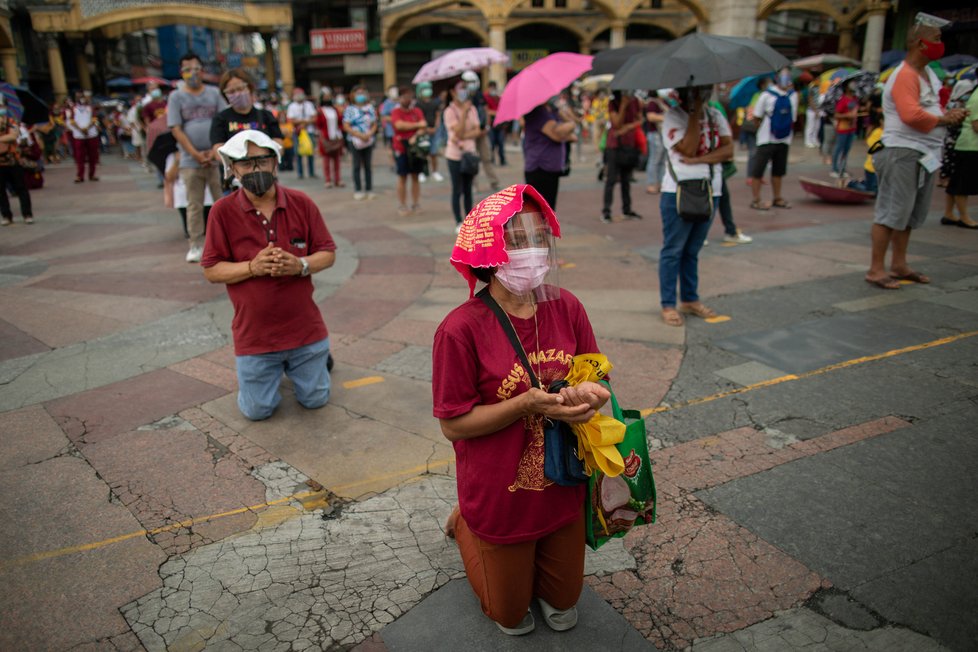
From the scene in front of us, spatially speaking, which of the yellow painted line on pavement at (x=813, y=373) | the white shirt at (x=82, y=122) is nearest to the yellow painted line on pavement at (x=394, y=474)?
the yellow painted line on pavement at (x=813, y=373)

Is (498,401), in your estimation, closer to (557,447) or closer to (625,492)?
(557,447)

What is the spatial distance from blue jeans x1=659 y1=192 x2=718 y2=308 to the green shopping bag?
10.7 ft

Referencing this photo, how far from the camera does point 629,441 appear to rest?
7.46 feet

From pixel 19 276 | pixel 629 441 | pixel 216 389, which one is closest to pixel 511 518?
pixel 629 441

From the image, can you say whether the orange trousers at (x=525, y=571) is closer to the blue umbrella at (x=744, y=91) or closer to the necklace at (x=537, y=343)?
the necklace at (x=537, y=343)

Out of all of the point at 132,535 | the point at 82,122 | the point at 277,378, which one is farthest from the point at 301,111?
the point at 132,535

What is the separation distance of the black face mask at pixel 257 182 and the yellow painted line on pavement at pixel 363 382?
4.54 feet

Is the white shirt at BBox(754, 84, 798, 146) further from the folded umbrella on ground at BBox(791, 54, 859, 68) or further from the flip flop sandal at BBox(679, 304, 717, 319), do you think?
the folded umbrella on ground at BBox(791, 54, 859, 68)

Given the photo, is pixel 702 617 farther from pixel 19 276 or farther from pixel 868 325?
pixel 19 276

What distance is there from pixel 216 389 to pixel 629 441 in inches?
127

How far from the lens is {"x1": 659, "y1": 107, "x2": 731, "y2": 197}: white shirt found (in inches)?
206

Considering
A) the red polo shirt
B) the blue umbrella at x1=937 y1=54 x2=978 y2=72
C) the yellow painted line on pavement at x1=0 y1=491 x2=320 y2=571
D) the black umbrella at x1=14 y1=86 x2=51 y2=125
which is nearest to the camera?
the yellow painted line on pavement at x1=0 y1=491 x2=320 y2=571

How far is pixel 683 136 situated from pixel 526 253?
3591 millimetres

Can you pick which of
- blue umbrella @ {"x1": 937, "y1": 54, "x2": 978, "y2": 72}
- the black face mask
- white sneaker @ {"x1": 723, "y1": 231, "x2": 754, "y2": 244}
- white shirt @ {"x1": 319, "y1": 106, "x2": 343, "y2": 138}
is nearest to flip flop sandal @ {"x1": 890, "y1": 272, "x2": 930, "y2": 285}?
white sneaker @ {"x1": 723, "y1": 231, "x2": 754, "y2": 244}
